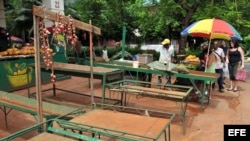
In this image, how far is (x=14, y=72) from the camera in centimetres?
802

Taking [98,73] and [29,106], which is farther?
[98,73]

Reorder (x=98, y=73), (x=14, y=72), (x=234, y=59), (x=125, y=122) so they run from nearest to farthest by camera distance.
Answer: (x=125, y=122)
(x=98, y=73)
(x=14, y=72)
(x=234, y=59)

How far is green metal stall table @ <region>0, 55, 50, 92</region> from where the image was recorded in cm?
772

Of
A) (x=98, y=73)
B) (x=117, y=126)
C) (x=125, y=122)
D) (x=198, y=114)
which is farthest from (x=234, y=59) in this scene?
(x=117, y=126)

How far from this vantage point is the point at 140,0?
12.5 m

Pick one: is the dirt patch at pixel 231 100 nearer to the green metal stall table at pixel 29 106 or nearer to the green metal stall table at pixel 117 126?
the green metal stall table at pixel 117 126

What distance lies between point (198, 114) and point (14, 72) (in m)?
5.26

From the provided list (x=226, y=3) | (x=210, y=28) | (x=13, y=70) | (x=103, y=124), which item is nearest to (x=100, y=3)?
(x=226, y=3)

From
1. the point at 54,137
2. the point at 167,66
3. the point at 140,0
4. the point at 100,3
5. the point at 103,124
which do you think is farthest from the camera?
the point at 100,3

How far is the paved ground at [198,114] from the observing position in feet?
16.1

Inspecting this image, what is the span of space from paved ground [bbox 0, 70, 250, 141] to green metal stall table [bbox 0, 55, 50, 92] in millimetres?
323

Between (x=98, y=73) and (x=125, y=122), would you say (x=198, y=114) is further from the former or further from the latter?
(x=125, y=122)

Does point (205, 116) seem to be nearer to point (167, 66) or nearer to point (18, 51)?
point (167, 66)

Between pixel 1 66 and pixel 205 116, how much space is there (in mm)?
5543
